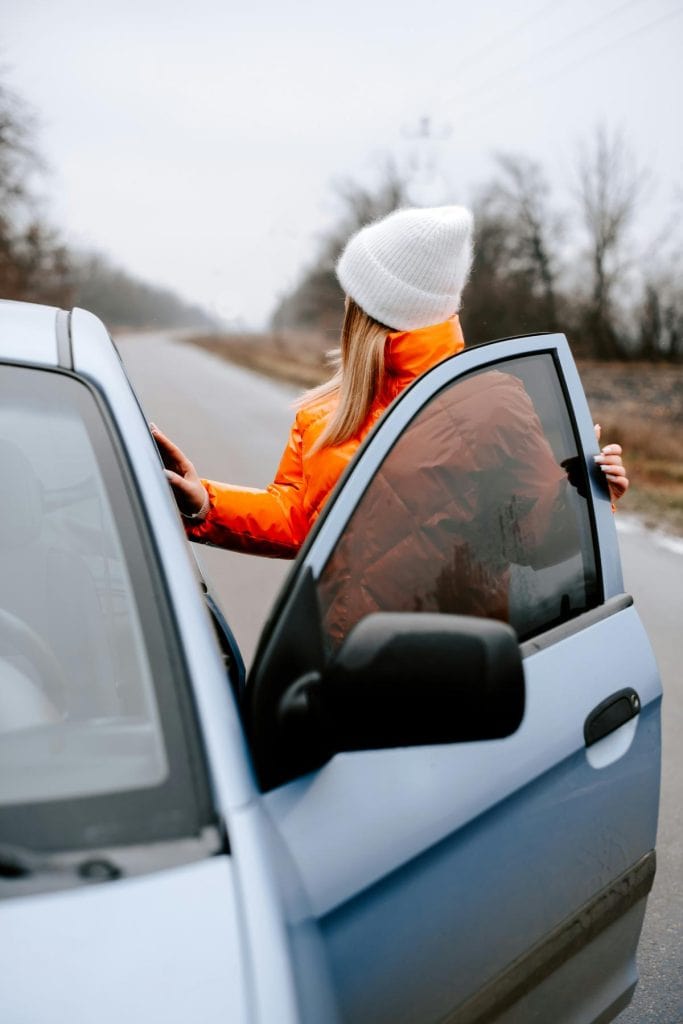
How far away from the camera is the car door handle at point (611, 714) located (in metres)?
1.69

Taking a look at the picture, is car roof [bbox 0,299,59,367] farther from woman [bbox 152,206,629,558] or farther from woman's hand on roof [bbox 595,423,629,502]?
woman's hand on roof [bbox 595,423,629,502]

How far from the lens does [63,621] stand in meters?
1.55

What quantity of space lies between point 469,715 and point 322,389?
1.30m

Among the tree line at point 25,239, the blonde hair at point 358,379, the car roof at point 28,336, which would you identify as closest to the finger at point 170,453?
the blonde hair at point 358,379

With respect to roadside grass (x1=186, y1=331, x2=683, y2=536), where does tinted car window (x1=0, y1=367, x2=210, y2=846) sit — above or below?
above

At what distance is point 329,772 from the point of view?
4.31 feet

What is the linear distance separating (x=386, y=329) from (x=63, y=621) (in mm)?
954

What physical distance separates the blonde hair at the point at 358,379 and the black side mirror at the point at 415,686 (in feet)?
3.07

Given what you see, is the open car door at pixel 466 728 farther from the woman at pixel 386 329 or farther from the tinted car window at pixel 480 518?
the woman at pixel 386 329

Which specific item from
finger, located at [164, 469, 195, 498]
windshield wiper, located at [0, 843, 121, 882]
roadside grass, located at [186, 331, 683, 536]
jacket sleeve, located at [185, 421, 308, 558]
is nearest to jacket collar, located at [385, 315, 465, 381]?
roadside grass, located at [186, 331, 683, 536]

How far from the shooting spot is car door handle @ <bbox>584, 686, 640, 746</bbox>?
1694 millimetres

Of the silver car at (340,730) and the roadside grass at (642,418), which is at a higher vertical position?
the silver car at (340,730)

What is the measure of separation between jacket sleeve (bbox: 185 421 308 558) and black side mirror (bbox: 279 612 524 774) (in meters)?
1.12

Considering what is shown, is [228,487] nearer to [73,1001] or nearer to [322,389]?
[322,389]
